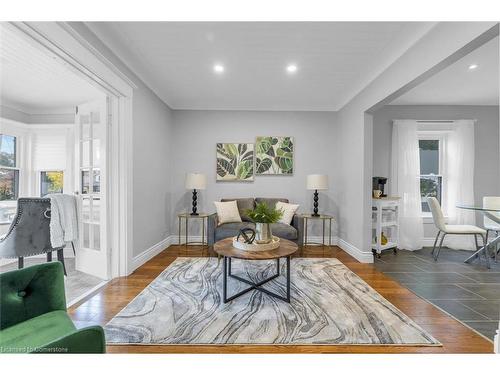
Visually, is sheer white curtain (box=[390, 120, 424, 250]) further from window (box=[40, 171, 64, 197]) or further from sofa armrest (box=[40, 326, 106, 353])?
window (box=[40, 171, 64, 197])

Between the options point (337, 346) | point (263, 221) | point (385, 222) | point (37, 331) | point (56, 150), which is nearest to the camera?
point (37, 331)

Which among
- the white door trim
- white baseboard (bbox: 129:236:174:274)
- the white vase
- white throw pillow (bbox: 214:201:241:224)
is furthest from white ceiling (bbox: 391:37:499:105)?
white baseboard (bbox: 129:236:174:274)

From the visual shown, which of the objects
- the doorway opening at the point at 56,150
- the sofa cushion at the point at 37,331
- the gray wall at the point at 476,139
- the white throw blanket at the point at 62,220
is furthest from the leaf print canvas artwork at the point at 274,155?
the sofa cushion at the point at 37,331

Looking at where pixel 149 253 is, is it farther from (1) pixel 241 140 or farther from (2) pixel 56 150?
(1) pixel 241 140

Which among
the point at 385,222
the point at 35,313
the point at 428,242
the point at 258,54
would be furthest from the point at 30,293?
the point at 428,242

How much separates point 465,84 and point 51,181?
264 inches

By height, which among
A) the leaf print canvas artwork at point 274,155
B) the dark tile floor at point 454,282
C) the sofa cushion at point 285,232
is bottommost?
the dark tile floor at point 454,282

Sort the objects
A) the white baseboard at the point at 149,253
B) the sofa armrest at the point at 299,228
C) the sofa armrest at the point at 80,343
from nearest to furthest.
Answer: the sofa armrest at the point at 80,343, the white baseboard at the point at 149,253, the sofa armrest at the point at 299,228

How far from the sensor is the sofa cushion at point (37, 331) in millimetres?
1096

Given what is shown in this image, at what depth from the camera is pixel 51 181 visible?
4137 millimetres

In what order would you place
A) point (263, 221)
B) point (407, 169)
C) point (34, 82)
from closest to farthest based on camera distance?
point (263, 221) → point (34, 82) → point (407, 169)

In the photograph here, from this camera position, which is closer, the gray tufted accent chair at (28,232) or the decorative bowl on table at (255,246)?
the decorative bowl on table at (255,246)

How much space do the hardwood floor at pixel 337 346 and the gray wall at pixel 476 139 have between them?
7.12 ft

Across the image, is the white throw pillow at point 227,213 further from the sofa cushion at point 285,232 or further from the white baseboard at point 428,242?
the white baseboard at point 428,242
